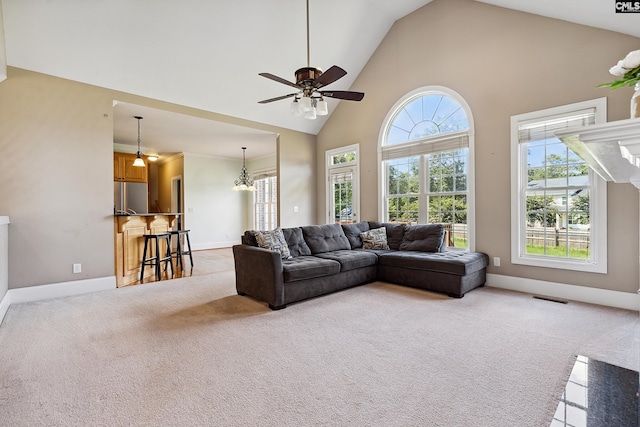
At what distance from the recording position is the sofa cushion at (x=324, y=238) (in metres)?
4.58

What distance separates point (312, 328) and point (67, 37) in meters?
4.41

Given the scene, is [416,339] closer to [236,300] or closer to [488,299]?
[488,299]

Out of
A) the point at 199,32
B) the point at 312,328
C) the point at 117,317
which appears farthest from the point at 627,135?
the point at 199,32

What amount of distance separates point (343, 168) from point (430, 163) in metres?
1.91

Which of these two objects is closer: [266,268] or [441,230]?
[266,268]

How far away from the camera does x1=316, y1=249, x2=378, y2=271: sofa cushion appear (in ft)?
13.3

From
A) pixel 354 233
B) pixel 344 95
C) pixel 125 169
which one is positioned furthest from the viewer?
pixel 125 169

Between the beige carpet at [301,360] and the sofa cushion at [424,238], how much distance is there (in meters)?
1.04

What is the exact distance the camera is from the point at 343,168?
254 inches

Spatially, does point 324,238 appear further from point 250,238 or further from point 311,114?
point 311,114

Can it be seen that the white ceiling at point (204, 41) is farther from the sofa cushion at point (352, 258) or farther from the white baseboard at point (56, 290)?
the sofa cushion at point (352, 258)

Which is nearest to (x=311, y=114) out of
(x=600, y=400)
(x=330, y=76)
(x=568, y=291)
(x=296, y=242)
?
(x=330, y=76)

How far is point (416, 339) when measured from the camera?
2551 millimetres

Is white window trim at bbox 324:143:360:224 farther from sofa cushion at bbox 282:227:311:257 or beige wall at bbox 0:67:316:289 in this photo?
beige wall at bbox 0:67:316:289
